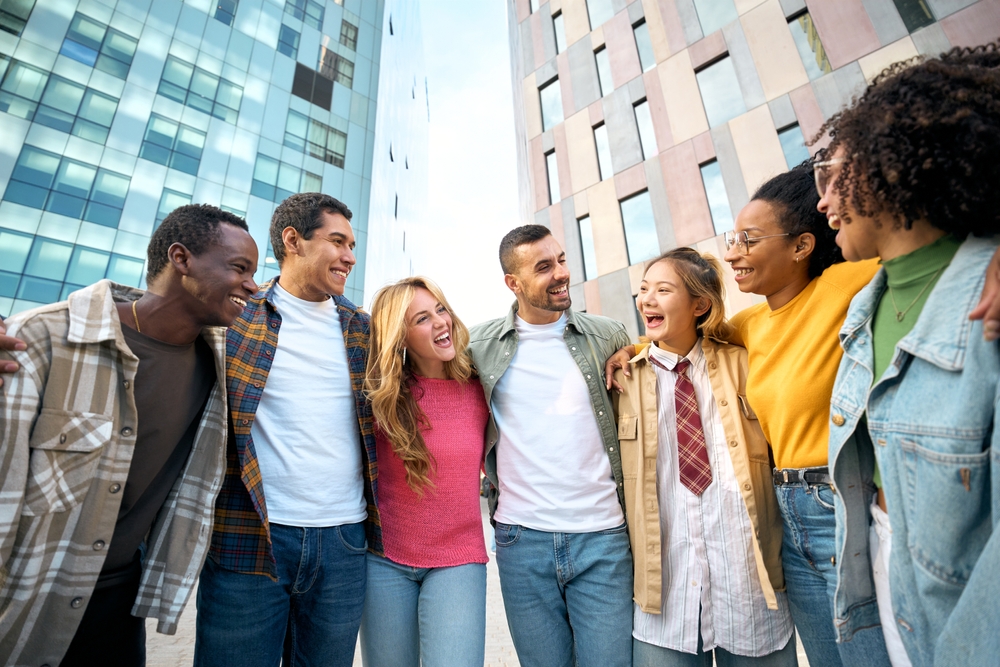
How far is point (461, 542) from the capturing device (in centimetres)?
251

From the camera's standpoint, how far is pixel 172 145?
18688 millimetres

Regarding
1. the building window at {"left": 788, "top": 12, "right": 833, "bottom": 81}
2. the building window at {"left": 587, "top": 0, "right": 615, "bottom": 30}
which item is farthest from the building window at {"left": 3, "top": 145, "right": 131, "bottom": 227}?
the building window at {"left": 788, "top": 12, "right": 833, "bottom": 81}

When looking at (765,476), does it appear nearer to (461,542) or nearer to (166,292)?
(461,542)

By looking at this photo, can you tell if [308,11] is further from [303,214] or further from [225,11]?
[303,214]

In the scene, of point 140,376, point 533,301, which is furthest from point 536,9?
point 140,376

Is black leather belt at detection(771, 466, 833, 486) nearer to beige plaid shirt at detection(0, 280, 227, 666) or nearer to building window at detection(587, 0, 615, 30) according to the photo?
beige plaid shirt at detection(0, 280, 227, 666)

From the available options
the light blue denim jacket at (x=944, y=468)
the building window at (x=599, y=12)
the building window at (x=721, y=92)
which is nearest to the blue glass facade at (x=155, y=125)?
the building window at (x=599, y=12)

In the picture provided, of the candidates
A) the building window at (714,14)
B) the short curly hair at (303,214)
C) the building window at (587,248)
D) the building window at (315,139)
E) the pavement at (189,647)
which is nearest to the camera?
the short curly hair at (303,214)

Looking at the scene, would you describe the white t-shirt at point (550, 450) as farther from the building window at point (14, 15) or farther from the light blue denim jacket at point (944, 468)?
the building window at point (14, 15)

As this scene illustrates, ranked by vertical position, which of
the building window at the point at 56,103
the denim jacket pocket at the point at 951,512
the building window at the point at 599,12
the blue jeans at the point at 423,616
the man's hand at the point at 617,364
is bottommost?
the blue jeans at the point at 423,616

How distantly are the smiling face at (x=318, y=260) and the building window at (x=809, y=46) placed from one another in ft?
42.8

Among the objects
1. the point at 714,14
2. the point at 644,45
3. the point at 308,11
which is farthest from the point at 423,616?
the point at 308,11

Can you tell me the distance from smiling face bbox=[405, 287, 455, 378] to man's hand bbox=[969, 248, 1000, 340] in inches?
89.2

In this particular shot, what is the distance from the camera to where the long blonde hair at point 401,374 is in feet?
8.39
